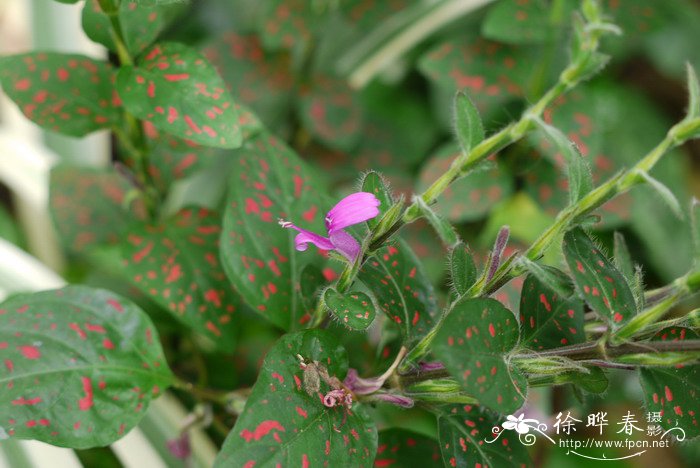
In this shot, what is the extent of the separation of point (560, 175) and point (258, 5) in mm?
666

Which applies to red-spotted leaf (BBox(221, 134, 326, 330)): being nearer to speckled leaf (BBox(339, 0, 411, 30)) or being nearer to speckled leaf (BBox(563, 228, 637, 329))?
speckled leaf (BBox(563, 228, 637, 329))

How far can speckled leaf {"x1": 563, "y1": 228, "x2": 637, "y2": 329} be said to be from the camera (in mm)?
531

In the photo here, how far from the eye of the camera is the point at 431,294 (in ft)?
2.27

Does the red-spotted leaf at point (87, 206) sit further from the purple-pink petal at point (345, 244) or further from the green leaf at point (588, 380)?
the green leaf at point (588, 380)

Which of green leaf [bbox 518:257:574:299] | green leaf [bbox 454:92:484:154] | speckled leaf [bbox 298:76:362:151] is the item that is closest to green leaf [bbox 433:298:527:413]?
green leaf [bbox 518:257:574:299]

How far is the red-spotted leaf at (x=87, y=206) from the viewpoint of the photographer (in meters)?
1.01

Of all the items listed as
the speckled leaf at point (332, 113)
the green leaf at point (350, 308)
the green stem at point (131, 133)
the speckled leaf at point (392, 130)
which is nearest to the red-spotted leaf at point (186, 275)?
the green stem at point (131, 133)

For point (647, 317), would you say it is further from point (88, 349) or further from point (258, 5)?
point (258, 5)

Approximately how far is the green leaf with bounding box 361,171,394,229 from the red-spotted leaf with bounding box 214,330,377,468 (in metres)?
0.11

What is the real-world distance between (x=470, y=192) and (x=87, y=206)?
57 cm

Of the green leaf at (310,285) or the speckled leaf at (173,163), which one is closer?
the green leaf at (310,285)

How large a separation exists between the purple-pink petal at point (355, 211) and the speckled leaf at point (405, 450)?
287 mm

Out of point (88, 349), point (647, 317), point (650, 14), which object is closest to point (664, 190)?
point (647, 317)

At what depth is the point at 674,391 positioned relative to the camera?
564 mm
